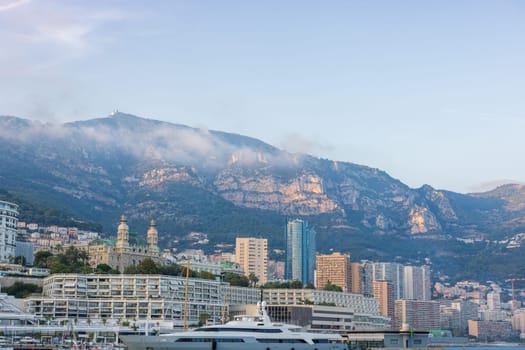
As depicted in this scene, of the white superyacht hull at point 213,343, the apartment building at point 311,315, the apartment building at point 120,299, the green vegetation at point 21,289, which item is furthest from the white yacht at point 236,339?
the green vegetation at point 21,289

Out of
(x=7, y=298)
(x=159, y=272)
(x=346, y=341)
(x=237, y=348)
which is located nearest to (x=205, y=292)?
(x=159, y=272)

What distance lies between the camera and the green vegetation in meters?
169

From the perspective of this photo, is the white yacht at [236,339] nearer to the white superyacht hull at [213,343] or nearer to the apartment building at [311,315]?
the white superyacht hull at [213,343]

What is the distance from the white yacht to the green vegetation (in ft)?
259

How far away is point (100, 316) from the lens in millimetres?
160125

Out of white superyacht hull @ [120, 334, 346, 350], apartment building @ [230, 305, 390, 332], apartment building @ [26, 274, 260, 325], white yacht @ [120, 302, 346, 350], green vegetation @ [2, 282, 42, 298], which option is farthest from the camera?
apartment building @ [230, 305, 390, 332]

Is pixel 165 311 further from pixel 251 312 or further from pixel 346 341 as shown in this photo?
pixel 346 341

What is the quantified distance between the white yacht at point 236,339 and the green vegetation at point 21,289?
7903 centimetres

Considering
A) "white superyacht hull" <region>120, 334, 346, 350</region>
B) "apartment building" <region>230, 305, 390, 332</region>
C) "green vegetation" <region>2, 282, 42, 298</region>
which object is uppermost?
"green vegetation" <region>2, 282, 42, 298</region>

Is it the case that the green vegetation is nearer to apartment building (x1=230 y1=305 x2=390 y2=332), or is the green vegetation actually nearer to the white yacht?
apartment building (x1=230 y1=305 x2=390 y2=332)

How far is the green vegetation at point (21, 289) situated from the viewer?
169m

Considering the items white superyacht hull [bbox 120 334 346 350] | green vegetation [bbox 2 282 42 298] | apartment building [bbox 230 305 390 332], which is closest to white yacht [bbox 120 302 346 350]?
white superyacht hull [bbox 120 334 346 350]

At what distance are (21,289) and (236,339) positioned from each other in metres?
91.4

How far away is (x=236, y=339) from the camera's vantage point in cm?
9181
